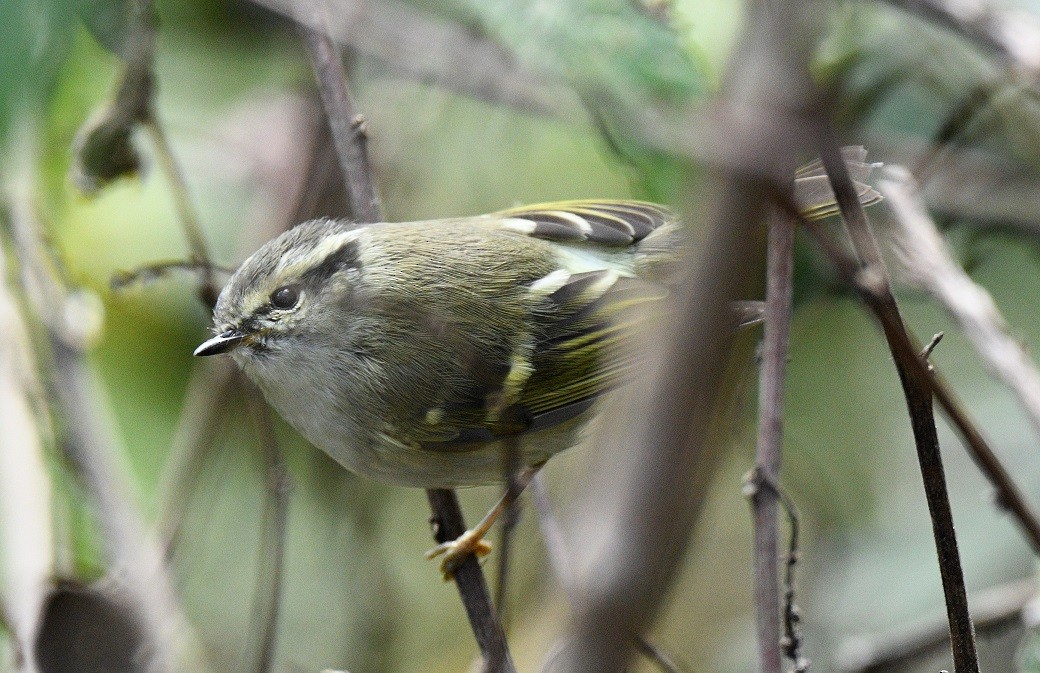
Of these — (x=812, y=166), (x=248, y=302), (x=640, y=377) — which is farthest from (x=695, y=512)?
(x=812, y=166)

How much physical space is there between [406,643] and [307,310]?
4.91 feet

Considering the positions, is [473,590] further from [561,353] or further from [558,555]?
[561,353]

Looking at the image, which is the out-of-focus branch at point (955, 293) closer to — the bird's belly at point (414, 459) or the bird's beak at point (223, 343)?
the bird's belly at point (414, 459)

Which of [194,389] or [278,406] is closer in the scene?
[278,406]

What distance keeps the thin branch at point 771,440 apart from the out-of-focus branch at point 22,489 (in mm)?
1481

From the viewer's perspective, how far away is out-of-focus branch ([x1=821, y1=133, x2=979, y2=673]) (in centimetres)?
100

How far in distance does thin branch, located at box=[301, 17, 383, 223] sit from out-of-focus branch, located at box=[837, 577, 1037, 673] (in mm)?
1542

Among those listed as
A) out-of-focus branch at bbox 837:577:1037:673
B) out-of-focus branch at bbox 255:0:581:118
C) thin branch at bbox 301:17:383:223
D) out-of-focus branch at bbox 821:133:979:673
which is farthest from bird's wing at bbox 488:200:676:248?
out-of-focus branch at bbox 821:133:979:673

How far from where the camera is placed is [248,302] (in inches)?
91.1

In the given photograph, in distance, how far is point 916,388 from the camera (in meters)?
1.14

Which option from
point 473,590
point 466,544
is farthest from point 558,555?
point 466,544

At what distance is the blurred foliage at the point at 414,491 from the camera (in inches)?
116

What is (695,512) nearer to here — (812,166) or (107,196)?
(812,166)

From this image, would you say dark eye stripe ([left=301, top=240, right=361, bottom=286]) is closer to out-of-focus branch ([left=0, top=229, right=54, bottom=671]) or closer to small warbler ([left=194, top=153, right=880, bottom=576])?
small warbler ([left=194, top=153, right=880, bottom=576])
